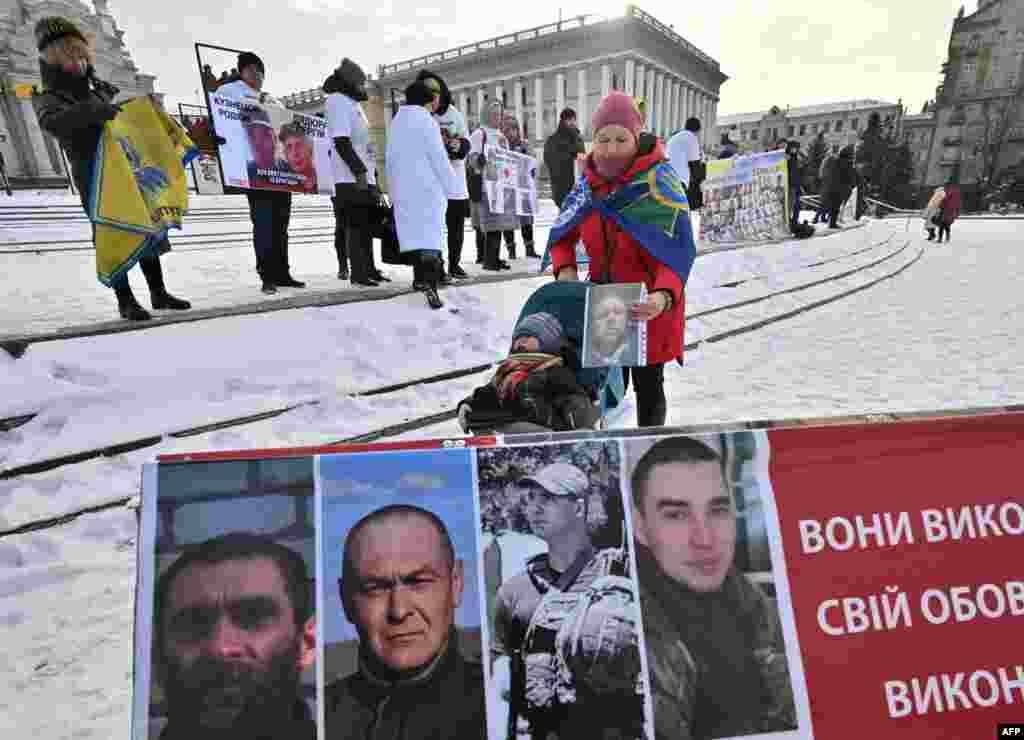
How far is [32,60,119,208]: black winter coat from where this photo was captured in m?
3.20

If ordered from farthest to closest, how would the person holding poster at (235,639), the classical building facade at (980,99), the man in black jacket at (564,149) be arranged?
the classical building facade at (980,99) < the man in black jacket at (564,149) < the person holding poster at (235,639)

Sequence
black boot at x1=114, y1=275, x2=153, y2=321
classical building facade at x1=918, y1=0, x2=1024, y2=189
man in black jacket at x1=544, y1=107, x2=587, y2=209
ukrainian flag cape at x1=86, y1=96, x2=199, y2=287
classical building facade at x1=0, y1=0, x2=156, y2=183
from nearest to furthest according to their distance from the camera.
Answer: ukrainian flag cape at x1=86, y1=96, x2=199, y2=287 → black boot at x1=114, y1=275, x2=153, y2=321 → man in black jacket at x1=544, y1=107, x2=587, y2=209 → classical building facade at x1=0, y1=0, x2=156, y2=183 → classical building facade at x1=918, y1=0, x2=1024, y2=189

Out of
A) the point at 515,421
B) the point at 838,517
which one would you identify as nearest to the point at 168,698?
the point at 515,421

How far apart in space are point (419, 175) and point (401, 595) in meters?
4.46

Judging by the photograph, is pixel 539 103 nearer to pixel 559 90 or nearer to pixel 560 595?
pixel 559 90

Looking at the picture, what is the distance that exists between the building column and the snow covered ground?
32.2m

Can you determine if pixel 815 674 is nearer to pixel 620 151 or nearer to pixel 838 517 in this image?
pixel 838 517

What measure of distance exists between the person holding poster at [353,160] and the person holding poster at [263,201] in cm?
58

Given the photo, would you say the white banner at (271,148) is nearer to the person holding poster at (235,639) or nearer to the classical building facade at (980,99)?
the person holding poster at (235,639)

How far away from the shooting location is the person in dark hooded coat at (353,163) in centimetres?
479

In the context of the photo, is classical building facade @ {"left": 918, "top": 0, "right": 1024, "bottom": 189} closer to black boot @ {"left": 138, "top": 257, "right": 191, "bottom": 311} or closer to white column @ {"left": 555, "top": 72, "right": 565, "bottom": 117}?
white column @ {"left": 555, "top": 72, "right": 565, "bottom": 117}

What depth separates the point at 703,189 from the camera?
1127 cm

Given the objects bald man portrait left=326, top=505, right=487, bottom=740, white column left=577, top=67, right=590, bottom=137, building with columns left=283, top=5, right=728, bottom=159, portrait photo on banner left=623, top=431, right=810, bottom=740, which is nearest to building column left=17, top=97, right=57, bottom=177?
building with columns left=283, top=5, right=728, bottom=159

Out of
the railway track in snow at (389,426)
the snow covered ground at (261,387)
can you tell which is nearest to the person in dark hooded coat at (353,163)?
the snow covered ground at (261,387)
